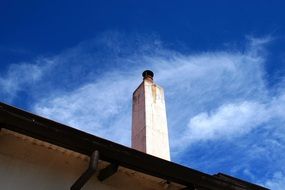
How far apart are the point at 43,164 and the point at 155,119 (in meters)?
3.92

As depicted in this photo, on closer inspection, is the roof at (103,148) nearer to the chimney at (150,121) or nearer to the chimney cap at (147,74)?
the chimney at (150,121)

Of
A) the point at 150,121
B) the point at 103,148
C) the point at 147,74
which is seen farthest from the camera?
the point at 147,74

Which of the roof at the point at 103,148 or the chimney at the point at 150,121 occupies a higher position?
the chimney at the point at 150,121

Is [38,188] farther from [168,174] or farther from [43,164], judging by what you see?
[168,174]

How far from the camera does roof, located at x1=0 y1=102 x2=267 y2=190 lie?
15.4 feet

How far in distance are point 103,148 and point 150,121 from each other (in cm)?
352

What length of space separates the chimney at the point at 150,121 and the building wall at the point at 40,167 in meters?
2.50

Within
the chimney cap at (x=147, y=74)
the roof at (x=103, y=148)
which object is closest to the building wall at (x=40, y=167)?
the roof at (x=103, y=148)

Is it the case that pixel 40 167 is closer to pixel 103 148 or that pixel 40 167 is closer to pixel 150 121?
pixel 103 148

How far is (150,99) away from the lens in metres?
9.11

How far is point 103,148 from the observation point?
16.5 ft

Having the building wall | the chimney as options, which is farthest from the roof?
the chimney

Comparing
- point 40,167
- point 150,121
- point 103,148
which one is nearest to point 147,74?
point 150,121

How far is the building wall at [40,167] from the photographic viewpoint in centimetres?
483
